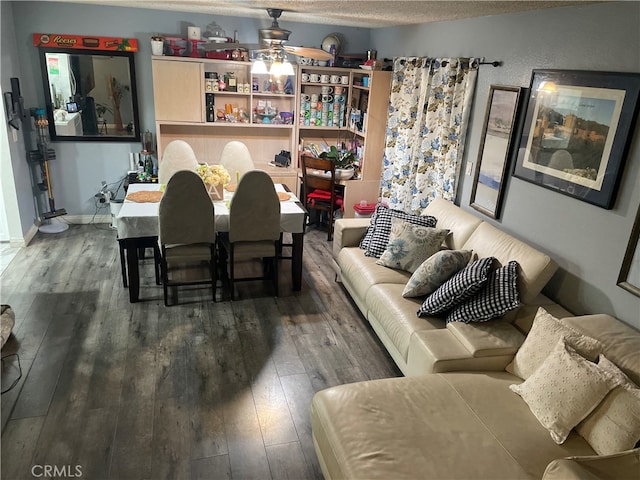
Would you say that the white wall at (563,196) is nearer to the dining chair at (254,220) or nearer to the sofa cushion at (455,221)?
the sofa cushion at (455,221)

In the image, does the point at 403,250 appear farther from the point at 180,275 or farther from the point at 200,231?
the point at 180,275

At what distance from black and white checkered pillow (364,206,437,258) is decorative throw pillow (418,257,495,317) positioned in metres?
0.87

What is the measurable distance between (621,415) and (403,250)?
71.8 inches

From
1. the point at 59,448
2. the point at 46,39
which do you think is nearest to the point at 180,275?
the point at 59,448

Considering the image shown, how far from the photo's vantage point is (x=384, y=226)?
3768 millimetres

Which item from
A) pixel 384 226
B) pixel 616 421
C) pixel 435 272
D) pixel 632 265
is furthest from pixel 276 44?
pixel 616 421

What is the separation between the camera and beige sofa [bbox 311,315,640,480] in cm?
177

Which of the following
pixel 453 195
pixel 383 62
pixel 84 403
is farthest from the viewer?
pixel 383 62

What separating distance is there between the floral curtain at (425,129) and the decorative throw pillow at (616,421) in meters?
2.31

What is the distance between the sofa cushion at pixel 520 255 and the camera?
8.73ft

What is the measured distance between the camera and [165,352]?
3.10m

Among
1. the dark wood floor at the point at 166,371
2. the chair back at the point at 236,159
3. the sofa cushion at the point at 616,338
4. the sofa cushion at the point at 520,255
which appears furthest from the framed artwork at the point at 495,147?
the chair back at the point at 236,159

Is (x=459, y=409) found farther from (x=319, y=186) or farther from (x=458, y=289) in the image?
(x=319, y=186)

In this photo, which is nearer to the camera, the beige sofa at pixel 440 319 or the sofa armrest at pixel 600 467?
the sofa armrest at pixel 600 467
